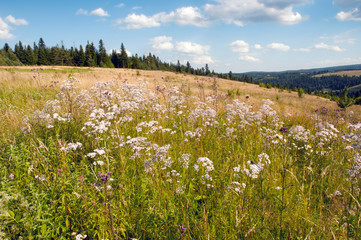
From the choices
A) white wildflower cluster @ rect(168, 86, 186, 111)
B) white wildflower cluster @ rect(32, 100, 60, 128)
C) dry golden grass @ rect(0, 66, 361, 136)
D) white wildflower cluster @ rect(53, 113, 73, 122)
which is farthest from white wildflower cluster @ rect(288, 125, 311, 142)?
white wildflower cluster @ rect(32, 100, 60, 128)

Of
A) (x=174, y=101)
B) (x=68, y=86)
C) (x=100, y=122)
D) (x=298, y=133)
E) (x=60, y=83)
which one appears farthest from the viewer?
(x=60, y=83)

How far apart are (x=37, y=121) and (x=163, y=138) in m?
2.61

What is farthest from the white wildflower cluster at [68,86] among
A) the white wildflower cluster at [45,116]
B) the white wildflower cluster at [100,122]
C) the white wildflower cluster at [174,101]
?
the white wildflower cluster at [174,101]

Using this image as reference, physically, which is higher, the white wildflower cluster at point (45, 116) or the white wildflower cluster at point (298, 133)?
the white wildflower cluster at point (45, 116)

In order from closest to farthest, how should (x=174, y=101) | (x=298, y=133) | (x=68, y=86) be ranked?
(x=298, y=133), (x=68, y=86), (x=174, y=101)

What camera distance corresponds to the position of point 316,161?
4672 mm

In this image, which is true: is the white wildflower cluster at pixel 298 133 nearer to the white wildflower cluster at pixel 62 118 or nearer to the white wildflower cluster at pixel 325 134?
the white wildflower cluster at pixel 325 134

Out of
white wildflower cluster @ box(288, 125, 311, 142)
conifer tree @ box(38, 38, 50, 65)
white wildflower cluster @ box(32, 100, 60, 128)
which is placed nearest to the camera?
white wildflower cluster @ box(32, 100, 60, 128)

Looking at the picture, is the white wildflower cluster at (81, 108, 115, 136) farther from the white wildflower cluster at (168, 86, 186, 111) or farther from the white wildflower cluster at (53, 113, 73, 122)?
the white wildflower cluster at (168, 86, 186, 111)

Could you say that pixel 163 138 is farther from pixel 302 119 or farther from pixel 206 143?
pixel 302 119

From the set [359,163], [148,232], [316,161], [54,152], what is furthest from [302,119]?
[54,152]

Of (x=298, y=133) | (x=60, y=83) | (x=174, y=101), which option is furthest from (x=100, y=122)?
(x=60, y=83)

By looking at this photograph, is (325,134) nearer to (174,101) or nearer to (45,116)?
(174,101)

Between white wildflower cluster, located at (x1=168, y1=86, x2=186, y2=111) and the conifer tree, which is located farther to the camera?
the conifer tree
